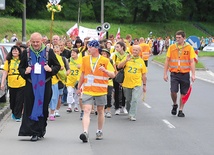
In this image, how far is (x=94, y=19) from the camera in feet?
281

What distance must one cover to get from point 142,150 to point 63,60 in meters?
4.99

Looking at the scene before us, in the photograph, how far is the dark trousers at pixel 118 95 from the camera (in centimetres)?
1642

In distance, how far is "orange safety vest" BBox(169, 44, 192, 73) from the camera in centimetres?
1552

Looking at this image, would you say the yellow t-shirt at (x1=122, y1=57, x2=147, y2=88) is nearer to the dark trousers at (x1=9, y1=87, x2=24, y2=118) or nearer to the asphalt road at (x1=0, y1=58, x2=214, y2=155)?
the asphalt road at (x1=0, y1=58, x2=214, y2=155)

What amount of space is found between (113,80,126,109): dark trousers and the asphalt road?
51 cm

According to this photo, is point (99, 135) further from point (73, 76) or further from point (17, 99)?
point (73, 76)

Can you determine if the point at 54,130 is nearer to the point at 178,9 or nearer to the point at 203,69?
the point at 203,69

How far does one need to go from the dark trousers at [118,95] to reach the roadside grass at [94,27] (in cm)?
3706

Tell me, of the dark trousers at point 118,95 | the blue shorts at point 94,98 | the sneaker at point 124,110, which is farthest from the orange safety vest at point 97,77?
the sneaker at point 124,110

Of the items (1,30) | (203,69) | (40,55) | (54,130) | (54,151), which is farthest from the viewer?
(1,30)

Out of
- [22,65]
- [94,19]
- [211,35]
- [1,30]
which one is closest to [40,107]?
[22,65]

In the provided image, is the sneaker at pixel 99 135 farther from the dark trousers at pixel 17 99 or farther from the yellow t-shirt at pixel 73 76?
the yellow t-shirt at pixel 73 76

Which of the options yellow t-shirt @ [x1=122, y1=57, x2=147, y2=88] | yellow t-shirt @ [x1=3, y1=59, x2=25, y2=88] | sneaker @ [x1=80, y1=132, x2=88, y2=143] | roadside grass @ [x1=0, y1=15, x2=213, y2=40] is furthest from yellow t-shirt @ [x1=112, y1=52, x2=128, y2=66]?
roadside grass @ [x1=0, y1=15, x2=213, y2=40]

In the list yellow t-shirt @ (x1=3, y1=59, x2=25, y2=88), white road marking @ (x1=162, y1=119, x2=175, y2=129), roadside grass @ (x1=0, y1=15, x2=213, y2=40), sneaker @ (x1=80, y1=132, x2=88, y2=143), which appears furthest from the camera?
roadside grass @ (x1=0, y1=15, x2=213, y2=40)
